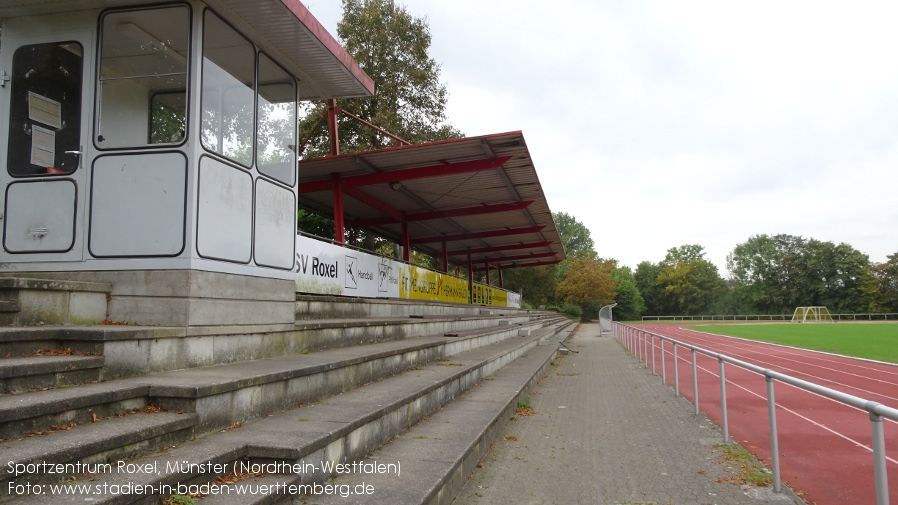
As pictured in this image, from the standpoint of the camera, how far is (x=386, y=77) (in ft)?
87.2

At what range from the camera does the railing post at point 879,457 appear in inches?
122

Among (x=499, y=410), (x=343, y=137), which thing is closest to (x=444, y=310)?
(x=499, y=410)

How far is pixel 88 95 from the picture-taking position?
15.4 ft

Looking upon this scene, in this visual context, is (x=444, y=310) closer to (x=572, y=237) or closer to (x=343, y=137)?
(x=343, y=137)

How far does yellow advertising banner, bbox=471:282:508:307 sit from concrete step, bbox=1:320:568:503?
20037mm

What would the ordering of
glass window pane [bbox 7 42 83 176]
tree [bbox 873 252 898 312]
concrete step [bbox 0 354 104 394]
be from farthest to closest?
tree [bbox 873 252 898 312] → glass window pane [bbox 7 42 83 176] → concrete step [bbox 0 354 104 394]

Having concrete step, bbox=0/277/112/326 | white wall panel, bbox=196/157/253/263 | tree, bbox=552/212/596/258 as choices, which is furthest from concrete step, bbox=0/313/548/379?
tree, bbox=552/212/596/258

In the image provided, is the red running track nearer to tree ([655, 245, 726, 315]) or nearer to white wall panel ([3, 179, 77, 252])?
white wall panel ([3, 179, 77, 252])

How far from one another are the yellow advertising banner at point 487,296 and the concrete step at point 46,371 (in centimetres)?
2196

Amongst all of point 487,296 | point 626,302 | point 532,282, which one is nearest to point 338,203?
point 487,296

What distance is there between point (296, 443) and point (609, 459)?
357cm

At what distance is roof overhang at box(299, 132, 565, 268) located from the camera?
1343cm

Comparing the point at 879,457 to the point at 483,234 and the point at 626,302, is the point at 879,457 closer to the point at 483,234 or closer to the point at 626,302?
the point at 483,234

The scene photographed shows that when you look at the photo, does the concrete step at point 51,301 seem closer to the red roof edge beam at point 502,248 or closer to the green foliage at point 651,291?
the red roof edge beam at point 502,248
